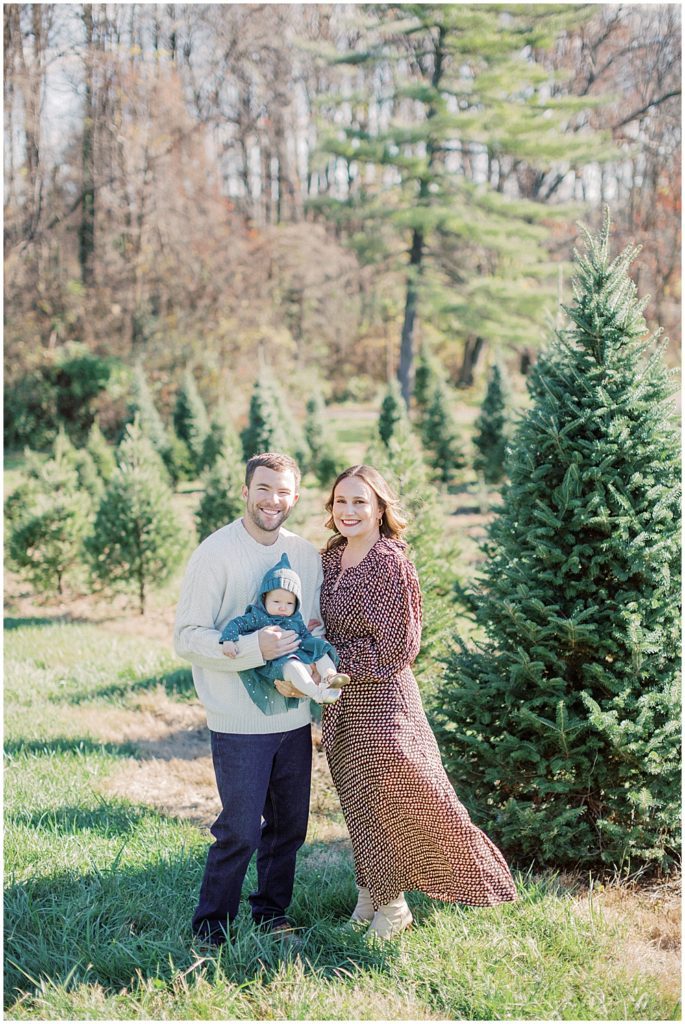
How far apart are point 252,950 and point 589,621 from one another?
81.3 inches

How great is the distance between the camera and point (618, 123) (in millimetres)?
28453

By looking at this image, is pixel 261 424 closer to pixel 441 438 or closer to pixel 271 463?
pixel 441 438

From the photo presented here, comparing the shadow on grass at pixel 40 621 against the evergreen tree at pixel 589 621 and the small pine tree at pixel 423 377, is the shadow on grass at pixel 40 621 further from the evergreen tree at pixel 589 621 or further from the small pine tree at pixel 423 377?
the small pine tree at pixel 423 377

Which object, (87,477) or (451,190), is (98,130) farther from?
(87,477)

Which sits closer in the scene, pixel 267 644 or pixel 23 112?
pixel 267 644

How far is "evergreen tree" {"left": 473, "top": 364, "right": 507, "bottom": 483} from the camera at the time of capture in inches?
653

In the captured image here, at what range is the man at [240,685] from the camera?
10.8 ft

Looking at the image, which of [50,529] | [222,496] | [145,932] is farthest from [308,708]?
[50,529]

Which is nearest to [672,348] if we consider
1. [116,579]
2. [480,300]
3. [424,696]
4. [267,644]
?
[480,300]

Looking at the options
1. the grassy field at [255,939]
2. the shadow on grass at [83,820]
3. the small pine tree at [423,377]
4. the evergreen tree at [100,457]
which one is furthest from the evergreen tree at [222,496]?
the small pine tree at [423,377]

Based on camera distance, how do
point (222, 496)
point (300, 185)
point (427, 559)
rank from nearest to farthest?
point (427, 559) → point (222, 496) → point (300, 185)

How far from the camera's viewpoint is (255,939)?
3299mm

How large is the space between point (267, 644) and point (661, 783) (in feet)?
7.07

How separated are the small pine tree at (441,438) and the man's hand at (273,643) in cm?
1504
